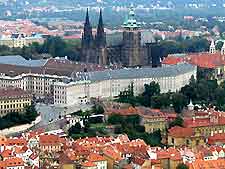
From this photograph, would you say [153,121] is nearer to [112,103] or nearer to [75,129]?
[75,129]

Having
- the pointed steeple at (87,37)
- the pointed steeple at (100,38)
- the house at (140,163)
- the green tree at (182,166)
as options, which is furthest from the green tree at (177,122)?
the pointed steeple at (87,37)

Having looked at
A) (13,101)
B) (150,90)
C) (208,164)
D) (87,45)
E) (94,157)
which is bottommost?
(150,90)

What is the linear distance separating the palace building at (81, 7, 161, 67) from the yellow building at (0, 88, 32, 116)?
38.3ft

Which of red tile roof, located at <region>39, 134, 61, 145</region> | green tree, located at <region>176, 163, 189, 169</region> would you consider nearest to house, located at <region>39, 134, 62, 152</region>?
red tile roof, located at <region>39, 134, 61, 145</region>

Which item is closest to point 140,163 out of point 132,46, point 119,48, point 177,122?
point 177,122

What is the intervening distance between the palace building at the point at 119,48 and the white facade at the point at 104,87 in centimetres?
416

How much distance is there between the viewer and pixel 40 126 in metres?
44.7

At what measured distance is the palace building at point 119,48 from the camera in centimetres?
5941

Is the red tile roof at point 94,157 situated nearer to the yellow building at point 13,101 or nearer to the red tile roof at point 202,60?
the yellow building at point 13,101

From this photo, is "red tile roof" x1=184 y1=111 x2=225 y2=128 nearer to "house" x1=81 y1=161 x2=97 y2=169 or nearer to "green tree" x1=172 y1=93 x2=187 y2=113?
"green tree" x1=172 y1=93 x2=187 y2=113

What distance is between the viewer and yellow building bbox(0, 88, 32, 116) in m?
47.1

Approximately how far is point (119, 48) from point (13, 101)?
15.1 m

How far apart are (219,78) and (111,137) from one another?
22136 millimetres

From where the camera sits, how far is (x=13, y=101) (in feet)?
156
